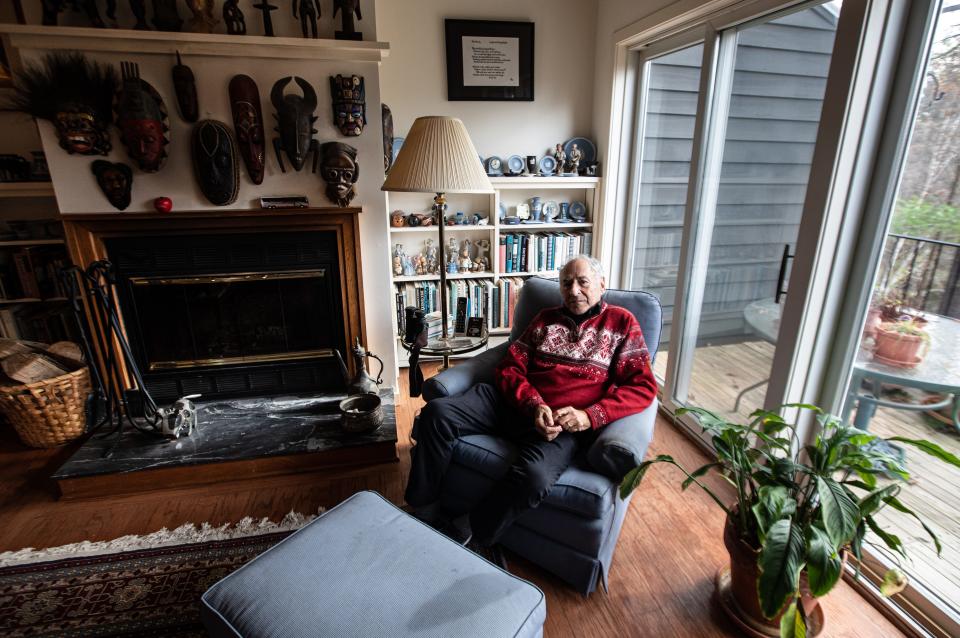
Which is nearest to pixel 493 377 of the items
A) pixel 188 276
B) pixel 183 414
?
pixel 183 414

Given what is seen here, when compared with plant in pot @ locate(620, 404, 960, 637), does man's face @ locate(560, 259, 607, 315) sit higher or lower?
higher

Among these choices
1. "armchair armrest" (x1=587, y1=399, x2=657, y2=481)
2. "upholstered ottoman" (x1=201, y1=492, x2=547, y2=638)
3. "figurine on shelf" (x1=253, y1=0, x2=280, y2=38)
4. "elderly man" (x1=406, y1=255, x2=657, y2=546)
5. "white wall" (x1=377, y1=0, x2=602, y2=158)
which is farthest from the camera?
"white wall" (x1=377, y1=0, x2=602, y2=158)

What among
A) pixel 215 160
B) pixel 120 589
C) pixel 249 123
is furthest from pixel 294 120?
pixel 120 589

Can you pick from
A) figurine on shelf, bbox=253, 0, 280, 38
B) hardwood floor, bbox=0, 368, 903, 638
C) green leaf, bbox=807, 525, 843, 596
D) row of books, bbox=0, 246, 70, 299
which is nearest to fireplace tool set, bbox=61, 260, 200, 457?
hardwood floor, bbox=0, 368, 903, 638

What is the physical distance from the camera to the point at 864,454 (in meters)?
1.26

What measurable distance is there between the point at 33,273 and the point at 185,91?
4.64 feet

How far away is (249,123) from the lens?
2270 millimetres

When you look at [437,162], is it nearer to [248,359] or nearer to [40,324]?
[248,359]

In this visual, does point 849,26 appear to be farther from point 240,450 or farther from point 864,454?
point 240,450

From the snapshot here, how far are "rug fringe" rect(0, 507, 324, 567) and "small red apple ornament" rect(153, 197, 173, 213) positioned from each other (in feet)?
4.68

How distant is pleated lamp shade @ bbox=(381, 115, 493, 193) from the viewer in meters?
1.84

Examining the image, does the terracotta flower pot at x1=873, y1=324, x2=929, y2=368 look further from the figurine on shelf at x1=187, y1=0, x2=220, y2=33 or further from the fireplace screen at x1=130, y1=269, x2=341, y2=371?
the figurine on shelf at x1=187, y1=0, x2=220, y2=33

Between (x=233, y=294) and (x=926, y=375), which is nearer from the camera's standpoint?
(x=926, y=375)

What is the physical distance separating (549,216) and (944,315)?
217cm
